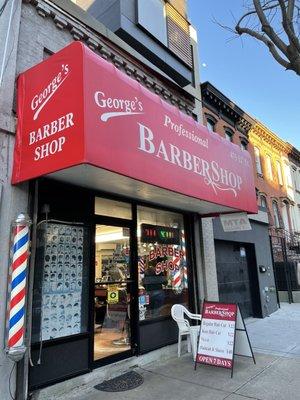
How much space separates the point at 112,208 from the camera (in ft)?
21.9

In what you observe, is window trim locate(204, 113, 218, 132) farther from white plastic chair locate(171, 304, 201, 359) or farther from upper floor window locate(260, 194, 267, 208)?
white plastic chair locate(171, 304, 201, 359)

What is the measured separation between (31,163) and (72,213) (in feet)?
4.48

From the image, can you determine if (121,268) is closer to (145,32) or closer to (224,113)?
(145,32)

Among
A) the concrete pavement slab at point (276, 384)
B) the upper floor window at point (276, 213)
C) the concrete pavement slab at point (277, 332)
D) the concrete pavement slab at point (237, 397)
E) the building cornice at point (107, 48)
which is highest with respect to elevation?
the building cornice at point (107, 48)

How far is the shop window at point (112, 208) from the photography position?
636 centimetres

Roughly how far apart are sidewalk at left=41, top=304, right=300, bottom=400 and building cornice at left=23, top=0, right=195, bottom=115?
6.04m

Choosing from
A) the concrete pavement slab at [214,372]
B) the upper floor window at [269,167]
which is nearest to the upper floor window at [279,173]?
the upper floor window at [269,167]

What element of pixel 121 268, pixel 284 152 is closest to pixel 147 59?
pixel 121 268

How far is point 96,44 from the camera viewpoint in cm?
705

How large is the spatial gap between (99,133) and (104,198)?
227cm

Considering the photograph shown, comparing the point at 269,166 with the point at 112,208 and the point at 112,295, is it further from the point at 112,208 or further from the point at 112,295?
the point at 112,295

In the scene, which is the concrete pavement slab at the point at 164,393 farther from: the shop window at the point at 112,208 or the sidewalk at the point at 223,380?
the shop window at the point at 112,208

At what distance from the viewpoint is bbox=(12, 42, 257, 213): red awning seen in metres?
4.29

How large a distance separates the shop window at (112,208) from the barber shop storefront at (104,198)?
20mm
